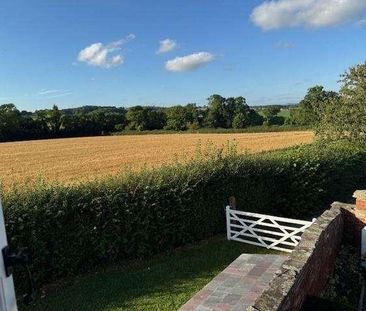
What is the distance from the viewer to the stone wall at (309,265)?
362 centimetres

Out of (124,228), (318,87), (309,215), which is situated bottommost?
(309,215)

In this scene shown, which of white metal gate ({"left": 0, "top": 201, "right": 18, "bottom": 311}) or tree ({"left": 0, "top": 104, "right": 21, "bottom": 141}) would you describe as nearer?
white metal gate ({"left": 0, "top": 201, "right": 18, "bottom": 311})

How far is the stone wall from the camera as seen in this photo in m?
3.62

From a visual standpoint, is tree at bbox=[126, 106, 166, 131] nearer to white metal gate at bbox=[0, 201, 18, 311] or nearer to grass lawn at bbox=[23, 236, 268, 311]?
grass lawn at bbox=[23, 236, 268, 311]

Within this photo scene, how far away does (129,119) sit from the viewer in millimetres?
70562

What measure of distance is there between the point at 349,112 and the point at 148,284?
13104 millimetres

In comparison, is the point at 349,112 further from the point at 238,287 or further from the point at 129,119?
the point at 129,119

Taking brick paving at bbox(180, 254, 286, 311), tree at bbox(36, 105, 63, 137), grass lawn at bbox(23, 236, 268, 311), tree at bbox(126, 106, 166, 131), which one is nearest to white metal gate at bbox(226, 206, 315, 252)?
grass lawn at bbox(23, 236, 268, 311)

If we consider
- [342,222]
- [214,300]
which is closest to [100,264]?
[214,300]

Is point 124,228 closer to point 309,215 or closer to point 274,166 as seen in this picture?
point 274,166

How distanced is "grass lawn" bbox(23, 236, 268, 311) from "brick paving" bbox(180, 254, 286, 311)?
574 millimetres

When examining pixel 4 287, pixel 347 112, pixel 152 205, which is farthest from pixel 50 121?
pixel 4 287

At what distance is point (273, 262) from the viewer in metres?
8.12

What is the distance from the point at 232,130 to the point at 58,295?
56553 millimetres
